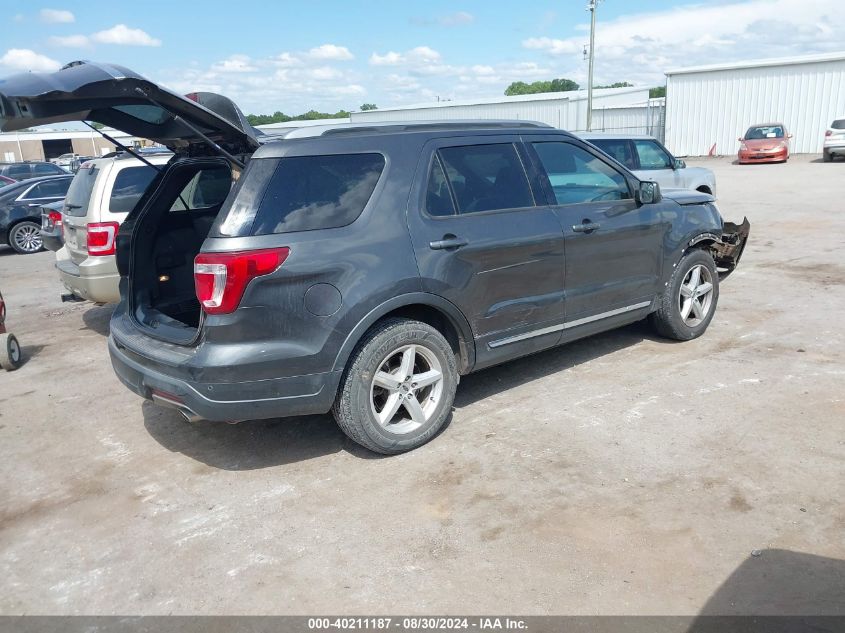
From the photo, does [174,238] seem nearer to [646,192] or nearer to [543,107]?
[646,192]

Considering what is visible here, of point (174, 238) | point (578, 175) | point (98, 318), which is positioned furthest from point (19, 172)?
point (578, 175)

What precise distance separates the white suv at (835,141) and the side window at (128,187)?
26132 mm

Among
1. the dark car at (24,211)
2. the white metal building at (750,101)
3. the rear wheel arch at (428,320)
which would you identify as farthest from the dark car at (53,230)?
the white metal building at (750,101)

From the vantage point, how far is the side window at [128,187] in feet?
22.7

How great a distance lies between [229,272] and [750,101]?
35831mm

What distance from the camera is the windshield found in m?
27.5

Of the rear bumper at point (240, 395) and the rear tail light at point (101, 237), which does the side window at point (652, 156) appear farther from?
the rear bumper at point (240, 395)

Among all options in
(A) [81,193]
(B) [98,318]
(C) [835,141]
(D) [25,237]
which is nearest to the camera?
(A) [81,193]

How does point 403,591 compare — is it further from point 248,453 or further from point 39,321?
point 39,321

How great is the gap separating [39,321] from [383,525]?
21.3ft

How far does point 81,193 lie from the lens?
7.23 meters

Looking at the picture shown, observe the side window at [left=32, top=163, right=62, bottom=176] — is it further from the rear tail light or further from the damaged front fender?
the damaged front fender

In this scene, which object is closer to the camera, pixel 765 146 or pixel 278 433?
pixel 278 433

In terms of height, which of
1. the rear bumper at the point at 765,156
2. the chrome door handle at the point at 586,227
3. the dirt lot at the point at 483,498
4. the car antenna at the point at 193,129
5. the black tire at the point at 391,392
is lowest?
the dirt lot at the point at 483,498
